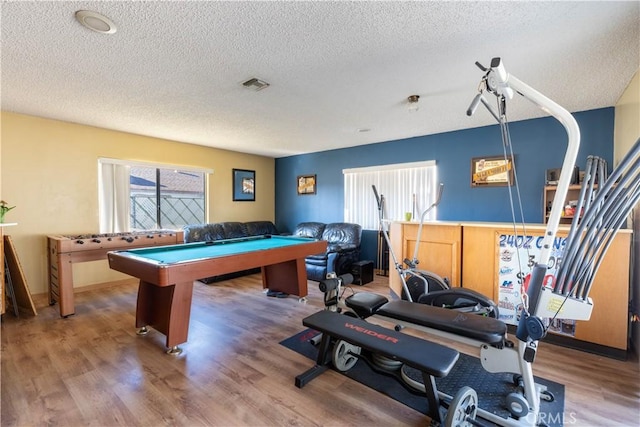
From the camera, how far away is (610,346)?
2490 millimetres

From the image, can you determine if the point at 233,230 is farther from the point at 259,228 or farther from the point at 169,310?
the point at 169,310

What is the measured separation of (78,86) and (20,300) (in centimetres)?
267

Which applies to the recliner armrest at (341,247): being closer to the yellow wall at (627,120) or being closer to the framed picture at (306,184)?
the framed picture at (306,184)

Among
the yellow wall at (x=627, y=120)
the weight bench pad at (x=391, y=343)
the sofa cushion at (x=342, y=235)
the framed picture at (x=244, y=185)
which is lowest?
the weight bench pad at (x=391, y=343)

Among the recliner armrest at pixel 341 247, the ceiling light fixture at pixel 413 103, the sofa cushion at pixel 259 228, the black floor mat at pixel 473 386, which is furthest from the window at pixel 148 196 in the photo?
the ceiling light fixture at pixel 413 103

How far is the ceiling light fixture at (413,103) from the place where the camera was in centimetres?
311

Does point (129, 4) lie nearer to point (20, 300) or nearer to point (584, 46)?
point (584, 46)

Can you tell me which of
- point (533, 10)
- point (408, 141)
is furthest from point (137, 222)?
point (533, 10)

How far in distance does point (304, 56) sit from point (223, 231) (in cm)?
394

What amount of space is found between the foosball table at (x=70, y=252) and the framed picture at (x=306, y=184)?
129 inches

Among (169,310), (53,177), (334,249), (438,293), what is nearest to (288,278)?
(334,249)

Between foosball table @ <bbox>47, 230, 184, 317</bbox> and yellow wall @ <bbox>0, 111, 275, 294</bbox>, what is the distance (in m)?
0.36

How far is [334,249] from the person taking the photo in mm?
4848

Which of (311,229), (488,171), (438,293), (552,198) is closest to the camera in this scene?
(438,293)
